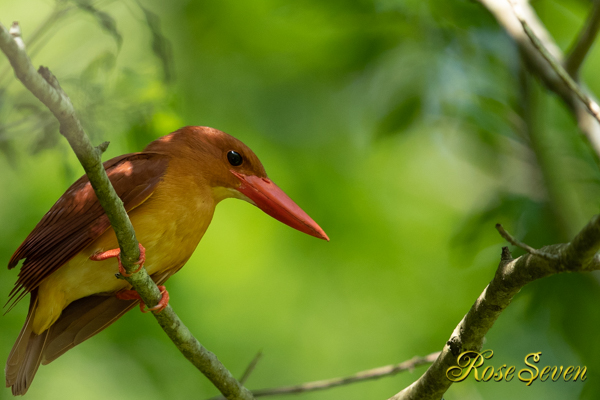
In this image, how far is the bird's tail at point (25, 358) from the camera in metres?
2.79

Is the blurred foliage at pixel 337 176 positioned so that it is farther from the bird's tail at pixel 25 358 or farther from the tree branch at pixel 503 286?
the tree branch at pixel 503 286

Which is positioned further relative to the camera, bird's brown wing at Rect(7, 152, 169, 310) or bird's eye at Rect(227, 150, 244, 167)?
bird's eye at Rect(227, 150, 244, 167)

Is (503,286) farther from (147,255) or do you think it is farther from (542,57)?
(542,57)

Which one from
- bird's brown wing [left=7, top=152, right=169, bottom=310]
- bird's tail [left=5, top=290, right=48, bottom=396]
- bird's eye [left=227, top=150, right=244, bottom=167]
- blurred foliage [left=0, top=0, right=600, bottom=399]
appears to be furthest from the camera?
blurred foliage [left=0, top=0, right=600, bottom=399]

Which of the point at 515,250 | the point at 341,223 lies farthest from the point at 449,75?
the point at 341,223

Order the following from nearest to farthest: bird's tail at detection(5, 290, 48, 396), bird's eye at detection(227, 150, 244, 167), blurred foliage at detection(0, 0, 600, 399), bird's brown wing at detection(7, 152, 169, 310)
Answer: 1. bird's brown wing at detection(7, 152, 169, 310)
2. bird's tail at detection(5, 290, 48, 396)
3. bird's eye at detection(227, 150, 244, 167)
4. blurred foliage at detection(0, 0, 600, 399)

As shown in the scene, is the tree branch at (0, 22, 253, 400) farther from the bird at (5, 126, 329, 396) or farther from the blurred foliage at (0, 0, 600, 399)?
the blurred foliage at (0, 0, 600, 399)

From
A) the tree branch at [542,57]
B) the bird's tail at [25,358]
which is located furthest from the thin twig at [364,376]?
the tree branch at [542,57]

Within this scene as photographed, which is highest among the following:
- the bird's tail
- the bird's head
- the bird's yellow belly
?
the bird's head

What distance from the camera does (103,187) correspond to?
1838 mm

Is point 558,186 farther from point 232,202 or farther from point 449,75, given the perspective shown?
point 232,202

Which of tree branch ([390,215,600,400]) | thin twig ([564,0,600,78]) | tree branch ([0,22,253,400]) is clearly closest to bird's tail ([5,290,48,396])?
tree branch ([0,22,253,400])

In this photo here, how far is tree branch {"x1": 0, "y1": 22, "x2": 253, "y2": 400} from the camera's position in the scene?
1.38 m

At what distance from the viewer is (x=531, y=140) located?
355 centimetres
